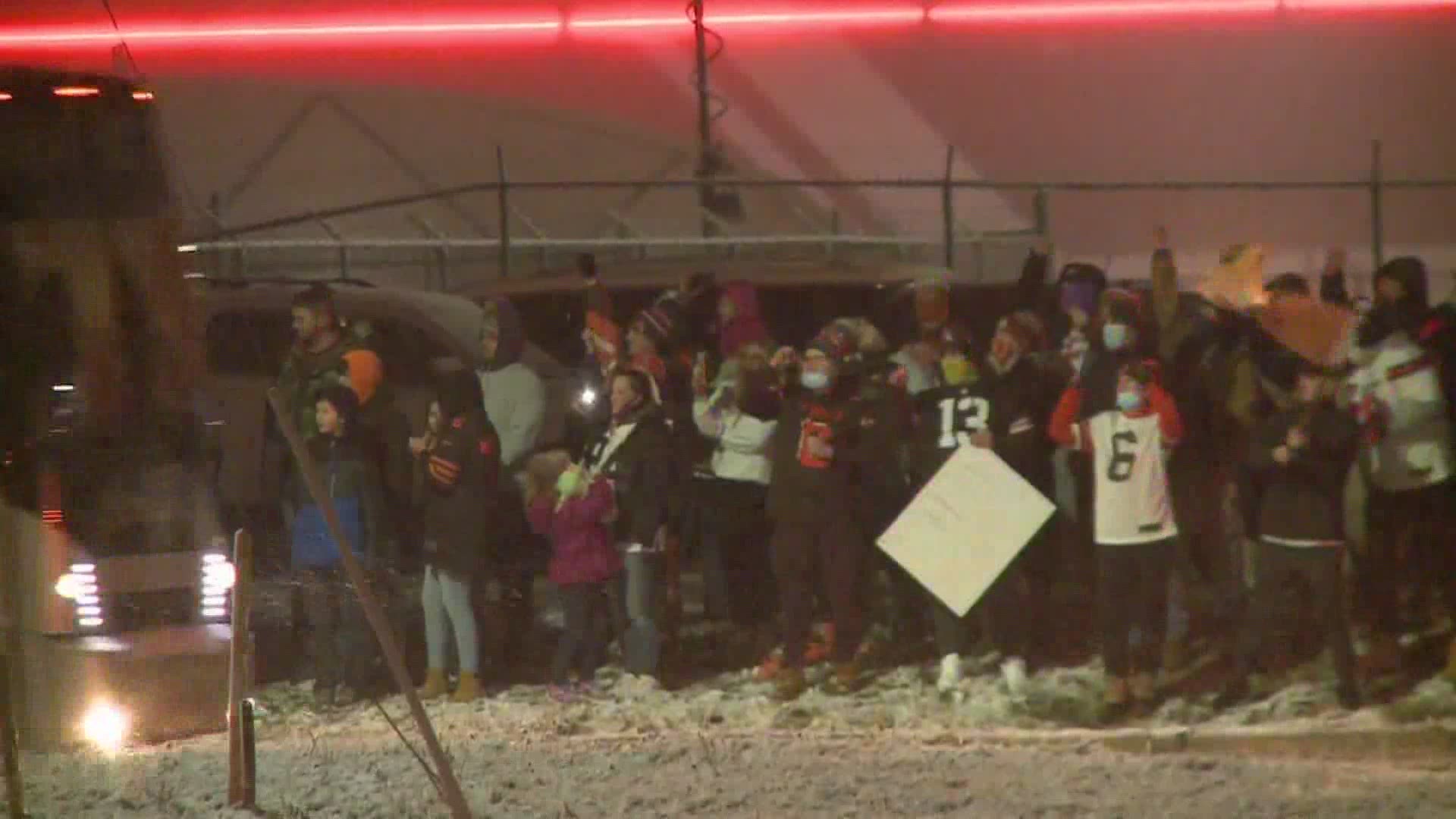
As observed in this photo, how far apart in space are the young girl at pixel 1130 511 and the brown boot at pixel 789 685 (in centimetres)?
128

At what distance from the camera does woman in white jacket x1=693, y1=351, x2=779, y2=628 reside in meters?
7.82

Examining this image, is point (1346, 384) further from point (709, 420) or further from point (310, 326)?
point (310, 326)

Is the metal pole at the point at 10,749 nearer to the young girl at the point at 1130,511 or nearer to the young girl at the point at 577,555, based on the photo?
the young girl at the point at 577,555

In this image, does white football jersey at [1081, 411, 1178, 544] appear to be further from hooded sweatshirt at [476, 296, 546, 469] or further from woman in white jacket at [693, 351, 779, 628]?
hooded sweatshirt at [476, 296, 546, 469]

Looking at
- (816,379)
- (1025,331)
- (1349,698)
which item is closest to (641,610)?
(816,379)

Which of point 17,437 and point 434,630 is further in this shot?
point 434,630

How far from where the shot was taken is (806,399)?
24.8 ft

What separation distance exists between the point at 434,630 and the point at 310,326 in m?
1.51

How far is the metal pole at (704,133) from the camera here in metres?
9.24

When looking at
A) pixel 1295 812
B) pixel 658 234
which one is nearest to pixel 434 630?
pixel 658 234

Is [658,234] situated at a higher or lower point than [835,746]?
higher

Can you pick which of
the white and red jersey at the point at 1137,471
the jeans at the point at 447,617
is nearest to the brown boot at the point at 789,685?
the jeans at the point at 447,617

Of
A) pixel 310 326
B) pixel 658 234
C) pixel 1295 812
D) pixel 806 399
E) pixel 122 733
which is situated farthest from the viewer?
pixel 658 234

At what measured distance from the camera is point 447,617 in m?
7.79
